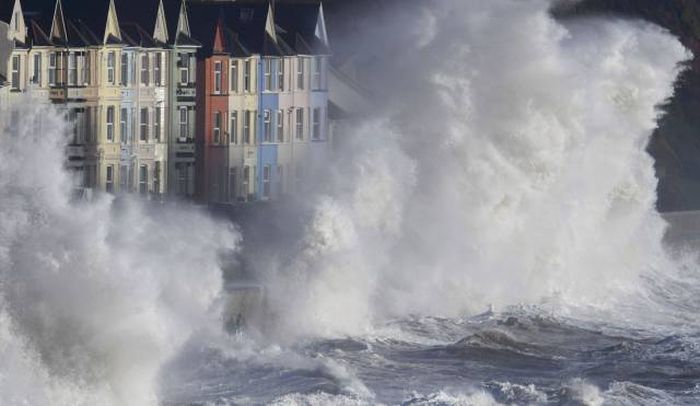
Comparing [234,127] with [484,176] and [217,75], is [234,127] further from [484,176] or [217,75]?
[484,176]

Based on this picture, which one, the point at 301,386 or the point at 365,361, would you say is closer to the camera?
the point at 301,386

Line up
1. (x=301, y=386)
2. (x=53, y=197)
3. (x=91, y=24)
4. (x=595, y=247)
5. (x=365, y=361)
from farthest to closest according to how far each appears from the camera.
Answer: (x=595, y=247) → (x=91, y=24) → (x=365, y=361) → (x=301, y=386) → (x=53, y=197)

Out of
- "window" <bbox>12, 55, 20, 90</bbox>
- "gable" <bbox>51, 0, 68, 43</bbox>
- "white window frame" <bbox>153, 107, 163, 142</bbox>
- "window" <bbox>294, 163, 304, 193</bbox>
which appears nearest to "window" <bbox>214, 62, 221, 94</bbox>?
"white window frame" <bbox>153, 107, 163, 142</bbox>

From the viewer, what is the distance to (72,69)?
182ft

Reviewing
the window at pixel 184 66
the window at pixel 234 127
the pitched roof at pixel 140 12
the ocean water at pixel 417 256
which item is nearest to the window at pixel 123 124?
the pitched roof at pixel 140 12

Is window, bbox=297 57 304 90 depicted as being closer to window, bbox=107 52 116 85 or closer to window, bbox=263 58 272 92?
window, bbox=263 58 272 92

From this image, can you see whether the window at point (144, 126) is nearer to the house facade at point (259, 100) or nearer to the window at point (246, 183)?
the house facade at point (259, 100)

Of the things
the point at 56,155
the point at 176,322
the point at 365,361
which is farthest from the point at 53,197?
the point at 365,361

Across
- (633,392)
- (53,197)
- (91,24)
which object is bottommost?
(633,392)

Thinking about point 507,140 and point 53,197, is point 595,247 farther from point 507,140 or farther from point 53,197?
point 53,197

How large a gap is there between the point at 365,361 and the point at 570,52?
58.6 feet

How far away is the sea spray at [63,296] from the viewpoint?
37.0 m

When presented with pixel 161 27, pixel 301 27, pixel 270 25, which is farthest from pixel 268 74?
pixel 161 27

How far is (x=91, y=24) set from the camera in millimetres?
56219
